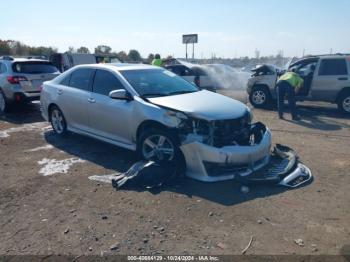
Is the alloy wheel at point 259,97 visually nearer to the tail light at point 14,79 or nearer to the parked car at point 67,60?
the tail light at point 14,79

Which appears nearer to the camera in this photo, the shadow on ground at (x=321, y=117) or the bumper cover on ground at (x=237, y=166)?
the bumper cover on ground at (x=237, y=166)

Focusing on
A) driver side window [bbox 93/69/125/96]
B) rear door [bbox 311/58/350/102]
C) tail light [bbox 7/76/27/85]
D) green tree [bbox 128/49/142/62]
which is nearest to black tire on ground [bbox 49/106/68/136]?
driver side window [bbox 93/69/125/96]

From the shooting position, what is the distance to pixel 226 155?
4793 mm

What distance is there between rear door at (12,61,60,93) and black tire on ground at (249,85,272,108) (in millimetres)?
6771

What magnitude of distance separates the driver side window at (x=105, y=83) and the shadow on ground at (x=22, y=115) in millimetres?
4129

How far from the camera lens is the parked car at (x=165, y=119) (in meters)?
4.91

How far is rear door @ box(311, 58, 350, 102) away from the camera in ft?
34.6

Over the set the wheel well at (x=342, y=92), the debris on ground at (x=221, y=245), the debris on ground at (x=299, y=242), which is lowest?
the debris on ground at (x=221, y=245)

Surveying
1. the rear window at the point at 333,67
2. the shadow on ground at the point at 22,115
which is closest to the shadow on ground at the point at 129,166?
the shadow on ground at the point at 22,115

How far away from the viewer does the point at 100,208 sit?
429cm

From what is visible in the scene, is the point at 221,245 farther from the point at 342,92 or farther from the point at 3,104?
the point at 3,104

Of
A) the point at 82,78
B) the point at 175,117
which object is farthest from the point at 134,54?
the point at 175,117

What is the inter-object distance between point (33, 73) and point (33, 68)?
0.80 feet

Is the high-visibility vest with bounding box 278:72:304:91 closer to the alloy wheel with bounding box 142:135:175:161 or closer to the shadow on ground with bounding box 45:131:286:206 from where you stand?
the shadow on ground with bounding box 45:131:286:206
